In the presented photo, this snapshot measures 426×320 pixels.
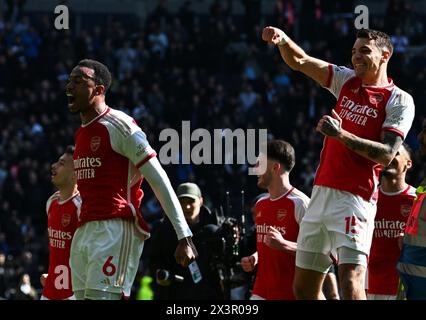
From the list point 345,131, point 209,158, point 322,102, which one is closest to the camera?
point 345,131

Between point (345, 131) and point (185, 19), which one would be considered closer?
point (345, 131)

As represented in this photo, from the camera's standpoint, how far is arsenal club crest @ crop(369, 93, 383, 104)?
8508 millimetres

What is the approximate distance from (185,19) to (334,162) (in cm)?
2089

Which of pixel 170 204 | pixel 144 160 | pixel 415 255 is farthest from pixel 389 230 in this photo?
pixel 144 160

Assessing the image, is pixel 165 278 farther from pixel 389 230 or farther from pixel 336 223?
pixel 336 223

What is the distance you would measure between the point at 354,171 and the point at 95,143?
1893 millimetres

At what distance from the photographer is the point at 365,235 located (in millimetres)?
8383

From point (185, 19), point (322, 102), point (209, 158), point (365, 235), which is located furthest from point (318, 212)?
point (185, 19)

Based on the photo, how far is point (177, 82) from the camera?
26.0 meters

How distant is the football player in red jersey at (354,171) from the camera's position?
27.1 feet

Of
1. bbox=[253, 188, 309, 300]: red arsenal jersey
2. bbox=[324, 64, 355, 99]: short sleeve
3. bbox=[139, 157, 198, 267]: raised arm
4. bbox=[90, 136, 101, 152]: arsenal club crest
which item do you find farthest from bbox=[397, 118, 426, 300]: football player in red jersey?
bbox=[90, 136, 101, 152]: arsenal club crest

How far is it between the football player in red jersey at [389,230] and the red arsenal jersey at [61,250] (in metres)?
2.61

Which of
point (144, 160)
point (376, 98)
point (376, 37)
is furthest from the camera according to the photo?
point (376, 37)
